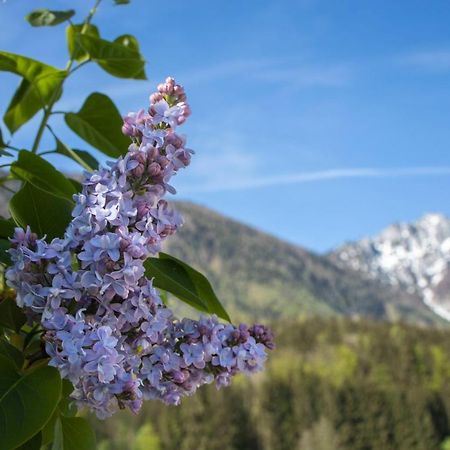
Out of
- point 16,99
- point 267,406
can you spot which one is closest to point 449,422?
point 267,406

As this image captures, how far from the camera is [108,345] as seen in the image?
1.09 metres

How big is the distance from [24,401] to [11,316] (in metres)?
0.22

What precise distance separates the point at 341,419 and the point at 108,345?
242ft

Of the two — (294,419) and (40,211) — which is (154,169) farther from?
(294,419)

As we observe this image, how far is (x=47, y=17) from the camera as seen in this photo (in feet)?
6.59

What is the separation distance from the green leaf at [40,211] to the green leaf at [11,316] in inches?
5.2

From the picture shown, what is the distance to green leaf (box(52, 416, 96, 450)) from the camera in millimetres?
1255

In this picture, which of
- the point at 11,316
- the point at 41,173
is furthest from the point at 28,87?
the point at 11,316

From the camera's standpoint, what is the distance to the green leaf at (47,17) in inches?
78.6

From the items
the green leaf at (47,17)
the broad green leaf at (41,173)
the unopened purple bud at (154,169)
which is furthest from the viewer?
the green leaf at (47,17)

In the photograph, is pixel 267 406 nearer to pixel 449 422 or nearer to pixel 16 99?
pixel 449 422

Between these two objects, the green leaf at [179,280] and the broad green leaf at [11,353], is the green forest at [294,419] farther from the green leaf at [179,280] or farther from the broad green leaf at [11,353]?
the broad green leaf at [11,353]

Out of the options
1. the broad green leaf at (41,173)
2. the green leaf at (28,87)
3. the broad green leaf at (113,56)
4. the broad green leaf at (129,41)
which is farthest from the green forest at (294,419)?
the broad green leaf at (41,173)

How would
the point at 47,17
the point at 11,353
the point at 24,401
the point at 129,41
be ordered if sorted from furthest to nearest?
1. the point at 129,41
2. the point at 47,17
3. the point at 11,353
4. the point at 24,401
